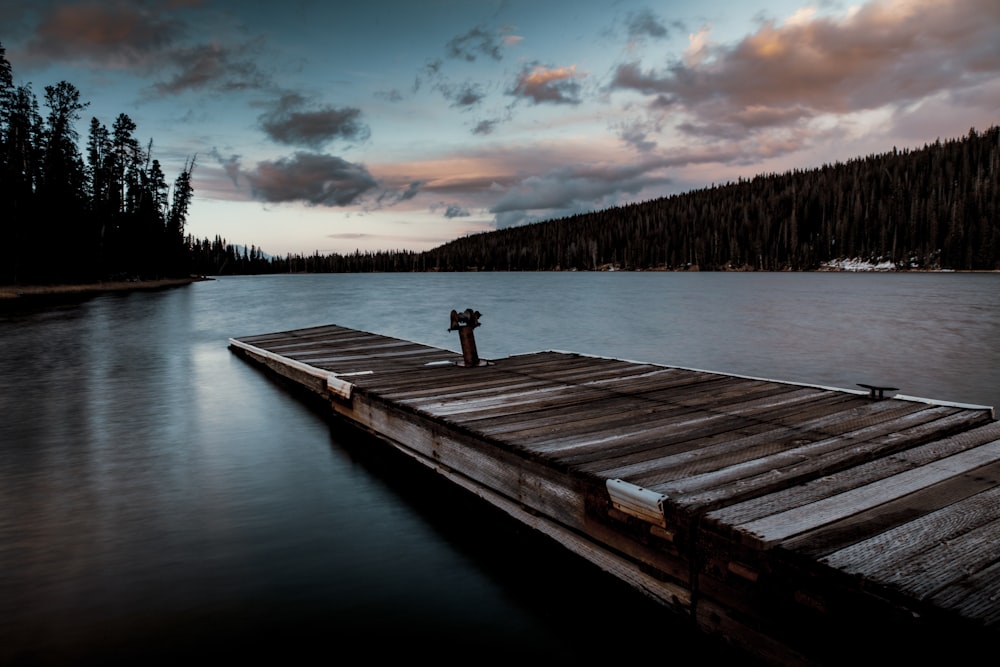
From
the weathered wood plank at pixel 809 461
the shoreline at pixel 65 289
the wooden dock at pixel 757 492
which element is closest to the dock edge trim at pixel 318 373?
the wooden dock at pixel 757 492

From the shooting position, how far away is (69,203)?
180 feet

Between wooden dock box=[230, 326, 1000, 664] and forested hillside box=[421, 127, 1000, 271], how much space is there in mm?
147685

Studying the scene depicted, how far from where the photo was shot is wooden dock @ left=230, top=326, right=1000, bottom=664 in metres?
3.11

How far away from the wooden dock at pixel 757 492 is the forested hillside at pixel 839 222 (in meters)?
148

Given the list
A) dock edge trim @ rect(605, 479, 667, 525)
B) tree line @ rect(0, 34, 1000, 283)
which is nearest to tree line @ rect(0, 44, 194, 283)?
tree line @ rect(0, 34, 1000, 283)

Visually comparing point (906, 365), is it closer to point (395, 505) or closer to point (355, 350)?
point (355, 350)

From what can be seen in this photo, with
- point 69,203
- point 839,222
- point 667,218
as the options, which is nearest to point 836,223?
point 839,222

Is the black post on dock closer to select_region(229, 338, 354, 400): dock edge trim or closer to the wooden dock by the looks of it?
the wooden dock

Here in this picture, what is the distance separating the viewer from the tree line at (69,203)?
49594 millimetres

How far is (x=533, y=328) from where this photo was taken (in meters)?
32.1

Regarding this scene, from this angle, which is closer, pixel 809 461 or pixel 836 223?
pixel 809 461

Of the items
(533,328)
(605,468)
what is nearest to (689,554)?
(605,468)

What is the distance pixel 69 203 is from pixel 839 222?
155 meters

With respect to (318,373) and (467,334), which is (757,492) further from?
(318,373)
